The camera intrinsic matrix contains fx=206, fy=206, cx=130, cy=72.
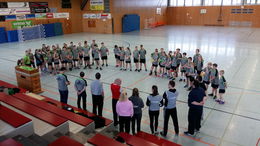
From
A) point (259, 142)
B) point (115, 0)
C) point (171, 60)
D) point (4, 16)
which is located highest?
point (115, 0)

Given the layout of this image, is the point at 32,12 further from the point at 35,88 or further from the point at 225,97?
the point at 225,97

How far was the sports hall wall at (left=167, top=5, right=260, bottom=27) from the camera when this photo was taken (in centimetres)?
3809

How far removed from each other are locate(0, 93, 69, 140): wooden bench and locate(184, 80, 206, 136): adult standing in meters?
A: 3.68

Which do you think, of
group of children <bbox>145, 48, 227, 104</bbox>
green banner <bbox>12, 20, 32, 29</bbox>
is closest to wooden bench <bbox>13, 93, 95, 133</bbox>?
group of children <bbox>145, 48, 227, 104</bbox>

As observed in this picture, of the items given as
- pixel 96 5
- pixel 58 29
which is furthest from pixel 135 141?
pixel 96 5

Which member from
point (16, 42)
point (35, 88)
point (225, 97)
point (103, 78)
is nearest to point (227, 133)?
point (225, 97)

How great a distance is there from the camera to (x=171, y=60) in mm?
11672

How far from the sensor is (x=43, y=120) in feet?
18.5

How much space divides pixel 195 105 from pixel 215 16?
131 ft

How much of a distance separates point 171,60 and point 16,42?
2158 cm

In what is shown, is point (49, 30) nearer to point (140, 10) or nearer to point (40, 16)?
point (40, 16)

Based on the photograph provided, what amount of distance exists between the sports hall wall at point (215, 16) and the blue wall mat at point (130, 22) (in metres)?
13.4

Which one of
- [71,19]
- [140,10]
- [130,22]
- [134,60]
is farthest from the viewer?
[140,10]

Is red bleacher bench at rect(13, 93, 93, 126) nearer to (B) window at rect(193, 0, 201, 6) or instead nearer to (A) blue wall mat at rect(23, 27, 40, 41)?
(A) blue wall mat at rect(23, 27, 40, 41)
